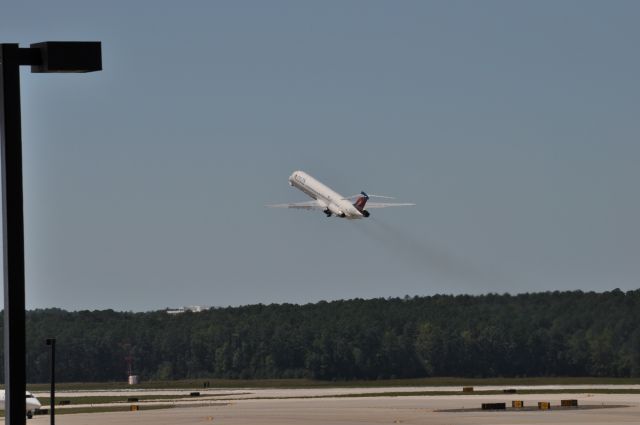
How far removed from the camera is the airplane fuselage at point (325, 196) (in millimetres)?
142625

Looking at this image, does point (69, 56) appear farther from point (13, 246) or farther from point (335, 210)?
point (335, 210)

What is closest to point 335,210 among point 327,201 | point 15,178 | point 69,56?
point 327,201

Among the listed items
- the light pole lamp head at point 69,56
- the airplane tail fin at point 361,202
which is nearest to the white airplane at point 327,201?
the airplane tail fin at point 361,202

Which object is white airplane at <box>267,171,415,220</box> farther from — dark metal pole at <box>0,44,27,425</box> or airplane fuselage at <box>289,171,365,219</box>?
dark metal pole at <box>0,44,27,425</box>

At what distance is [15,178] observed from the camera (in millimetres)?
16141

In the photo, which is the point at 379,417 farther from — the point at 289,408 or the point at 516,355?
the point at 516,355

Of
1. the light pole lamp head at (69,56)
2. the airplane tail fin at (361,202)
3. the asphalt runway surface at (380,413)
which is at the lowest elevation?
the asphalt runway surface at (380,413)

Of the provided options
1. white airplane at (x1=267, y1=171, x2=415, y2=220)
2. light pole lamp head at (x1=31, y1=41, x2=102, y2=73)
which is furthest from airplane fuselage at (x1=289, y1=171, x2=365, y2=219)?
light pole lamp head at (x1=31, y1=41, x2=102, y2=73)

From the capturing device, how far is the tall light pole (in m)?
16.1

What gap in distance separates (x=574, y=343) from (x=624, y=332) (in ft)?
28.5

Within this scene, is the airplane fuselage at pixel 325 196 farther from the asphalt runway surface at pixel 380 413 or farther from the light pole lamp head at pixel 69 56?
the light pole lamp head at pixel 69 56

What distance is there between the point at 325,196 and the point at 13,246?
133 metres

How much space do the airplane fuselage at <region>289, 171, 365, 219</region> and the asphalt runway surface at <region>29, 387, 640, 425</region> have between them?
18.8 meters

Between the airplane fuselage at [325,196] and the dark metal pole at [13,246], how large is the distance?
407 ft
